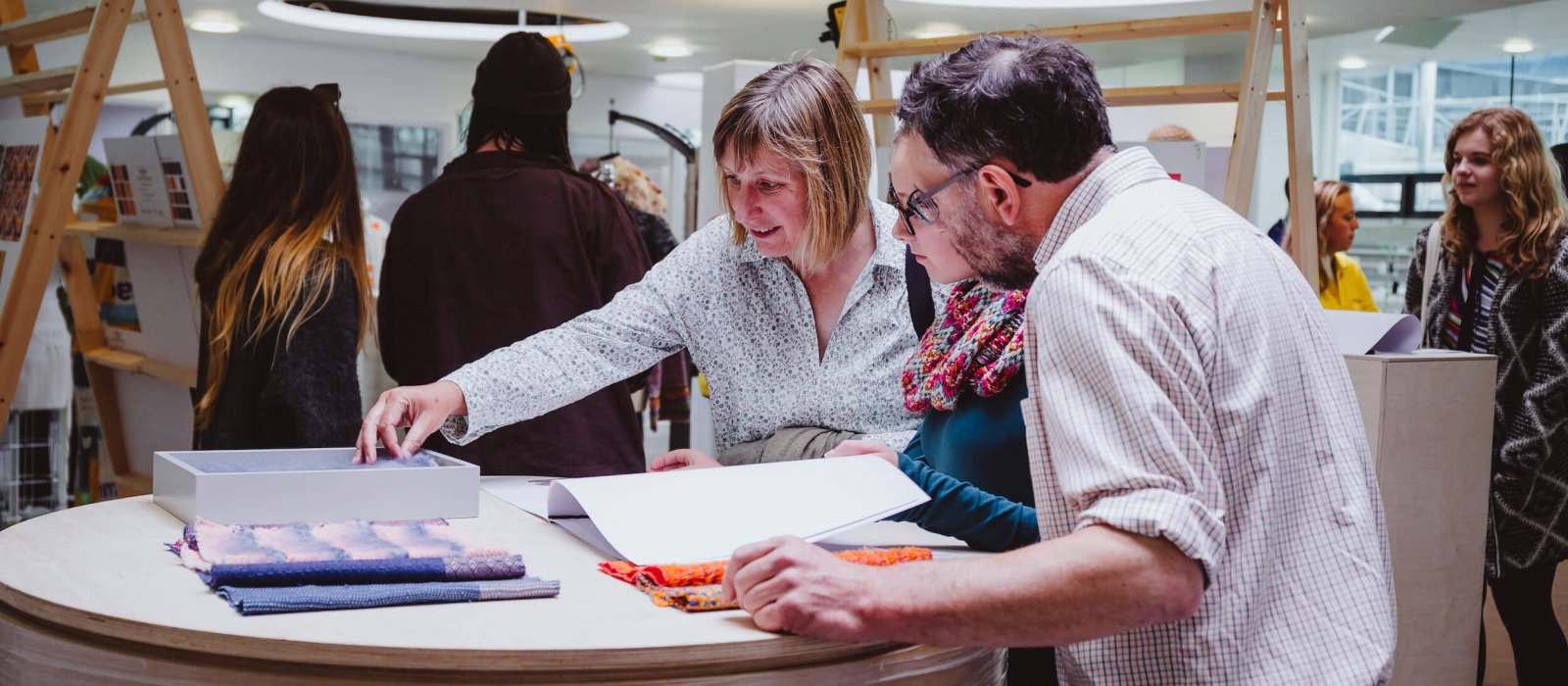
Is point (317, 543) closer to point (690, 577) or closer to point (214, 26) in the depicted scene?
point (690, 577)

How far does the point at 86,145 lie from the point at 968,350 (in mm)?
2740

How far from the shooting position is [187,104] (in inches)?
126

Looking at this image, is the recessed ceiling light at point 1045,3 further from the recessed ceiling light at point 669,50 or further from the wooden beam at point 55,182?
the wooden beam at point 55,182

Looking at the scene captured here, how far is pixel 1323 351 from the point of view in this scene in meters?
1.16

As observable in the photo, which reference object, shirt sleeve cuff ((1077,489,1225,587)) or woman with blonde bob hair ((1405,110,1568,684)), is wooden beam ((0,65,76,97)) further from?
woman with blonde bob hair ((1405,110,1568,684))

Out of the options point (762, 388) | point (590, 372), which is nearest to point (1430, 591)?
point (762, 388)

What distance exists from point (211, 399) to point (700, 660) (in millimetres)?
1955

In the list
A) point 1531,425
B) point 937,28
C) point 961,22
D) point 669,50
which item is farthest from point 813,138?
point 669,50

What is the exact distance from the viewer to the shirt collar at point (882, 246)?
2.04 metres

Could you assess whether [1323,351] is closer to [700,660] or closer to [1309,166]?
[700,660]

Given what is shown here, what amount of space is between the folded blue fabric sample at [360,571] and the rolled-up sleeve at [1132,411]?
55 cm

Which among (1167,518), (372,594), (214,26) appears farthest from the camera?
(214,26)

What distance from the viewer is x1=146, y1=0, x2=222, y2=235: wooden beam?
316 cm

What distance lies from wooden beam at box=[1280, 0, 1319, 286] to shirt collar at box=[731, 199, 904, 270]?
1.44 metres
